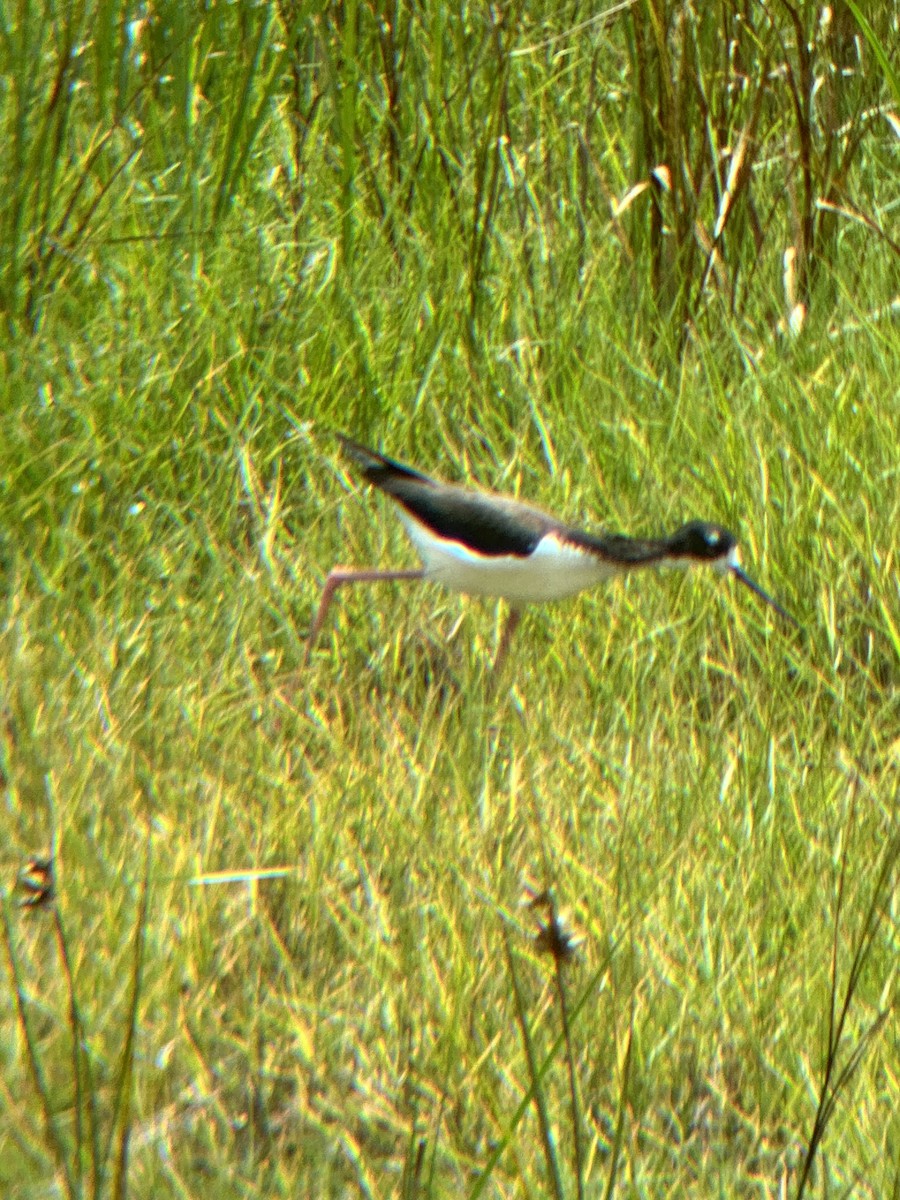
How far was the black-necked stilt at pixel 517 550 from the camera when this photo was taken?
3.12m

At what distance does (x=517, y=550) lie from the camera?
3115 mm

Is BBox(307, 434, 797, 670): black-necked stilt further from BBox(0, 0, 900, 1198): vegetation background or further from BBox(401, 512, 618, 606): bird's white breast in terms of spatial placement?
BBox(0, 0, 900, 1198): vegetation background

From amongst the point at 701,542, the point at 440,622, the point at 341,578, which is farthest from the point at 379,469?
the point at 701,542

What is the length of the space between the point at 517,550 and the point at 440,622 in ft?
1.41

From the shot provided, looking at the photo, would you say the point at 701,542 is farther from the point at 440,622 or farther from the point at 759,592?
the point at 440,622

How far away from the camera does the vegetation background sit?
2229 millimetres

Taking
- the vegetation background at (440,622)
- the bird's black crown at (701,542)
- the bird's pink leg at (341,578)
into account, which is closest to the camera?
the vegetation background at (440,622)

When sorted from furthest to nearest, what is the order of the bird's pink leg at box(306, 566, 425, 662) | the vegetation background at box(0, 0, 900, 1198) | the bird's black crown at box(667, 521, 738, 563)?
the bird's pink leg at box(306, 566, 425, 662)
the bird's black crown at box(667, 521, 738, 563)
the vegetation background at box(0, 0, 900, 1198)

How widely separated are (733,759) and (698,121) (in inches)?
68.2

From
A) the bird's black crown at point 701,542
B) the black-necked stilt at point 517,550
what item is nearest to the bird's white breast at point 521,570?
the black-necked stilt at point 517,550

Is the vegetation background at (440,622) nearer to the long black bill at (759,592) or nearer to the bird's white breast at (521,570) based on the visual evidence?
the long black bill at (759,592)

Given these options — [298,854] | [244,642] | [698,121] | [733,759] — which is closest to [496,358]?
[698,121]

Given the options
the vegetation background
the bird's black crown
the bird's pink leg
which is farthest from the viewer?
the bird's pink leg

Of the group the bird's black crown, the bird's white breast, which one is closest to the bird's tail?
the bird's white breast
